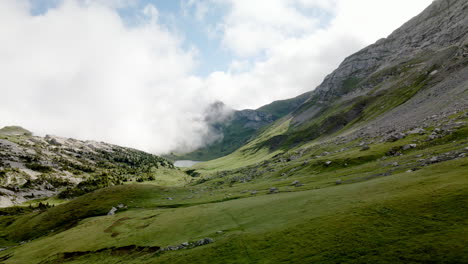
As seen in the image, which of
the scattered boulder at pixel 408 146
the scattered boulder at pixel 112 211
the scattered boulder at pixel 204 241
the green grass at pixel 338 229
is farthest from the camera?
the scattered boulder at pixel 112 211

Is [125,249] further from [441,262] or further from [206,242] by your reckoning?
[441,262]

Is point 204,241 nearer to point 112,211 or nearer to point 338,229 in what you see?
point 338,229

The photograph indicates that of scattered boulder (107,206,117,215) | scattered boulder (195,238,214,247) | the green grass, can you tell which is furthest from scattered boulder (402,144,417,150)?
scattered boulder (107,206,117,215)

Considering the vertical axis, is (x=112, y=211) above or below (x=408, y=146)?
above

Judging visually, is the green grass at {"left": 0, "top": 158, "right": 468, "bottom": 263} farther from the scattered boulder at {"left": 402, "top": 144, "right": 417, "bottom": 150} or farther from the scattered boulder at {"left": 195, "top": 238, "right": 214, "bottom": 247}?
the scattered boulder at {"left": 402, "top": 144, "right": 417, "bottom": 150}

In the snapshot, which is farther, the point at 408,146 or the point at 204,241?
the point at 408,146

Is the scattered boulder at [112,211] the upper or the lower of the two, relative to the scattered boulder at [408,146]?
upper

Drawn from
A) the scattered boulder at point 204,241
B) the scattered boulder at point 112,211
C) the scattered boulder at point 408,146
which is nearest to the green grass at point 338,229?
the scattered boulder at point 204,241

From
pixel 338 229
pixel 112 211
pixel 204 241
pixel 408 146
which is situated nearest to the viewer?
pixel 338 229

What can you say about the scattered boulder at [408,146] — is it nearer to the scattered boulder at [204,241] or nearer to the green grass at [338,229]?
the green grass at [338,229]

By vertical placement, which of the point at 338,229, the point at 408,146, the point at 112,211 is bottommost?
the point at 338,229

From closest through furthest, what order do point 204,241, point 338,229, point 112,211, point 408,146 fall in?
1. point 338,229
2. point 204,241
3. point 408,146
4. point 112,211

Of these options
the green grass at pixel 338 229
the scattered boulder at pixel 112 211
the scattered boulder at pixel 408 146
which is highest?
the scattered boulder at pixel 112 211

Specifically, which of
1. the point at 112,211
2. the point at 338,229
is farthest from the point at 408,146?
the point at 112,211
